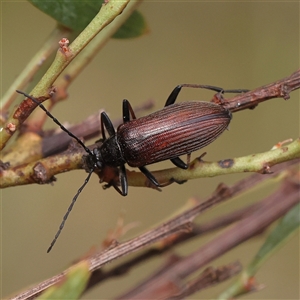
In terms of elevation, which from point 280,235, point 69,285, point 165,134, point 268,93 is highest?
point 165,134

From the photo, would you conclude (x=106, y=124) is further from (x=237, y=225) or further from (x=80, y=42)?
(x=80, y=42)

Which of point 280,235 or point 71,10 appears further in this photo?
point 280,235

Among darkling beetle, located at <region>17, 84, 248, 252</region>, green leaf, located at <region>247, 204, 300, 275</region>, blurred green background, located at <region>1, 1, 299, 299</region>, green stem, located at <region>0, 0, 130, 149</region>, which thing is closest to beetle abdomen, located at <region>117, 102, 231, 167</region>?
darkling beetle, located at <region>17, 84, 248, 252</region>

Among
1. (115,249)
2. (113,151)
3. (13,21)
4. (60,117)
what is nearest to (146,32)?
(113,151)

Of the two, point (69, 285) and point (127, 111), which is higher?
point (127, 111)

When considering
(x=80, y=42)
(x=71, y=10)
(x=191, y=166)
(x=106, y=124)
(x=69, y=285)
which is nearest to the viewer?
(x=69, y=285)

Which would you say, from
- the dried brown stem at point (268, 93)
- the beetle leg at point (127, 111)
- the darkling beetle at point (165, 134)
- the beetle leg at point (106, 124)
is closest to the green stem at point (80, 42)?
the dried brown stem at point (268, 93)

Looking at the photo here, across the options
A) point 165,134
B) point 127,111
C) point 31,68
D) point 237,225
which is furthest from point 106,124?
point 237,225
